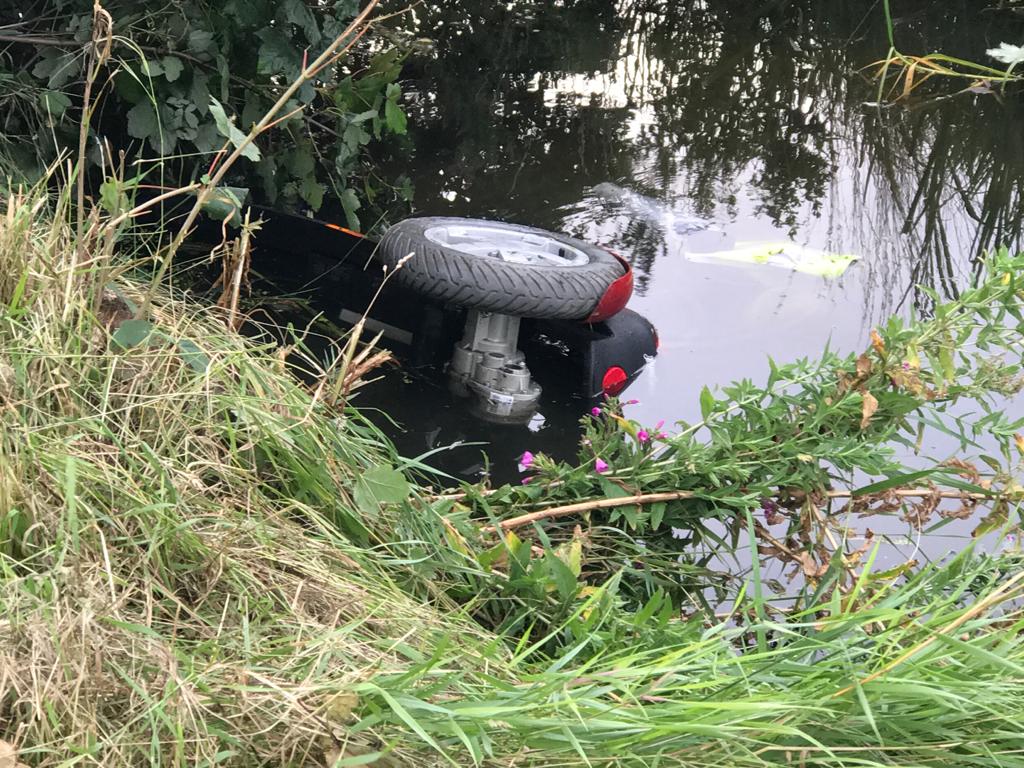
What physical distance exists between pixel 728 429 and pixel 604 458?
0.29m

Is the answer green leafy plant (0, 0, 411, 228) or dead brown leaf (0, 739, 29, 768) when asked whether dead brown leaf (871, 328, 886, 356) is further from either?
green leafy plant (0, 0, 411, 228)

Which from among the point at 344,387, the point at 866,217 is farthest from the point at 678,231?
the point at 344,387

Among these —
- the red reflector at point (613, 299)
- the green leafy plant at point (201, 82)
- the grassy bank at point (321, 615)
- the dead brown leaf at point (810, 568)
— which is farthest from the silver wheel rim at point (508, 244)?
the dead brown leaf at point (810, 568)

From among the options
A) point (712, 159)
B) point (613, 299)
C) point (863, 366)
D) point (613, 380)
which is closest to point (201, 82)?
point (613, 299)

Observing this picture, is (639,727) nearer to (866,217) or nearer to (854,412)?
(854,412)

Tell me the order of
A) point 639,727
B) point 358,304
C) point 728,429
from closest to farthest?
point 639,727
point 728,429
point 358,304

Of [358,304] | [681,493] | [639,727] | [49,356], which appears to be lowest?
[358,304]

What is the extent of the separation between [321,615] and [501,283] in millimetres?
1678

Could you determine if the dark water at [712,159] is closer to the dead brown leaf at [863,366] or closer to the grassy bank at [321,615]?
the dead brown leaf at [863,366]

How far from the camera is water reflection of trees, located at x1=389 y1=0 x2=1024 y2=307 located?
16.0 feet

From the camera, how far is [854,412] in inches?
88.4

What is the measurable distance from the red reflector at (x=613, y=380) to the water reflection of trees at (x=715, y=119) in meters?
0.99

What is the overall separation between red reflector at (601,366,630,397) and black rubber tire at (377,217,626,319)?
23cm

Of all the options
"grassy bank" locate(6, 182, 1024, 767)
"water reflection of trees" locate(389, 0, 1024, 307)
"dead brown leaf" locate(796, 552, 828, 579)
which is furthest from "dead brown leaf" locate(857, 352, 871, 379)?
"water reflection of trees" locate(389, 0, 1024, 307)
